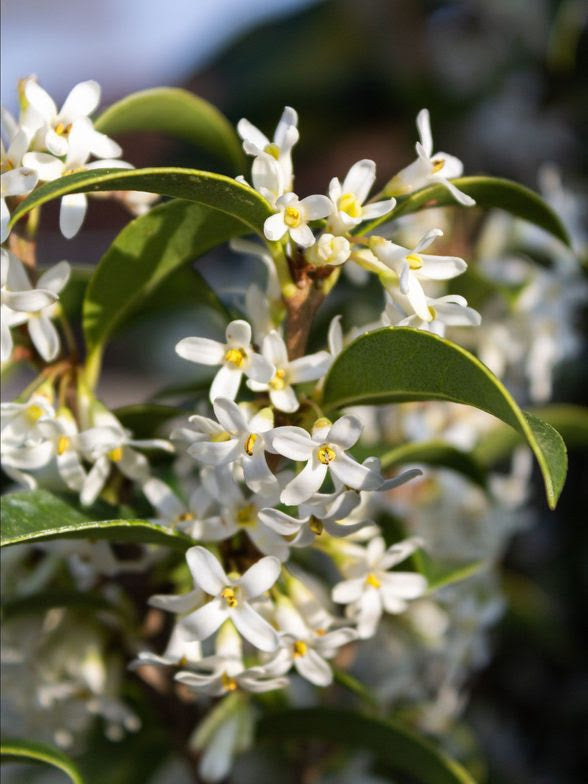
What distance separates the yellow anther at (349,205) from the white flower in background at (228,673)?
0.33 meters

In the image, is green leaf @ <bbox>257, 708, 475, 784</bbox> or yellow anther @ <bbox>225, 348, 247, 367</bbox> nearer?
yellow anther @ <bbox>225, 348, 247, 367</bbox>

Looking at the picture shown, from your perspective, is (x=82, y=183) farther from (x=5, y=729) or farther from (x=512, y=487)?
(x=512, y=487)

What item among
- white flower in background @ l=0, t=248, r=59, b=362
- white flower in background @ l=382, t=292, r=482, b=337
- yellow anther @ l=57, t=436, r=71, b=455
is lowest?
yellow anther @ l=57, t=436, r=71, b=455

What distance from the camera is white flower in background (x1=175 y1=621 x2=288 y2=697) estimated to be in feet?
2.45

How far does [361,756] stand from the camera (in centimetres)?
124

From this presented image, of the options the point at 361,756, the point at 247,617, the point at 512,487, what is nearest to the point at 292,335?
the point at 247,617

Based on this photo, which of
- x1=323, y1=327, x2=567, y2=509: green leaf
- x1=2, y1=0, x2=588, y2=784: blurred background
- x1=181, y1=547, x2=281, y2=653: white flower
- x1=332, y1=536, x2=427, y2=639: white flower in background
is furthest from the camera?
x1=2, y1=0, x2=588, y2=784: blurred background

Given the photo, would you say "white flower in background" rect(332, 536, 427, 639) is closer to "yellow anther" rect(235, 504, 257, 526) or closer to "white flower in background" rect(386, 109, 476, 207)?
"yellow anther" rect(235, 504, 257, 526)

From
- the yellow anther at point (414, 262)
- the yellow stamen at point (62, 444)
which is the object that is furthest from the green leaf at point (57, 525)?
the yellow anther at point (414, 262)

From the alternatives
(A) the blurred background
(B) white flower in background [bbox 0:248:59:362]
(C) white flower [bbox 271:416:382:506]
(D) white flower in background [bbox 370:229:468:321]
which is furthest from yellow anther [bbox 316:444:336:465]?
(A) the blurred background

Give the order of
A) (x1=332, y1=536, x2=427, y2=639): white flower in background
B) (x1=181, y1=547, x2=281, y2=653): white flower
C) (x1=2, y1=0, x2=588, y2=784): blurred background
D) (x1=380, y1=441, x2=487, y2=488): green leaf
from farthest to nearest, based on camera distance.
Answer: (x1=2, y1=0, x2=588, y2=784): blurred background → (x1=380, y1=441, x2=487, y2=488): green leaf → (x1=332, y1=536, x2=427, y2=639): white flower in background → (x1=181, y1=547, x2=281, y2=653): white flower

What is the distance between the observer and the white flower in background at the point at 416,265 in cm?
66

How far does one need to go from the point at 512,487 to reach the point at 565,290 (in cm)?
27

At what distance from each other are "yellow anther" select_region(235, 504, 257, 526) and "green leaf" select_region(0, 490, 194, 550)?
0.13 ft
